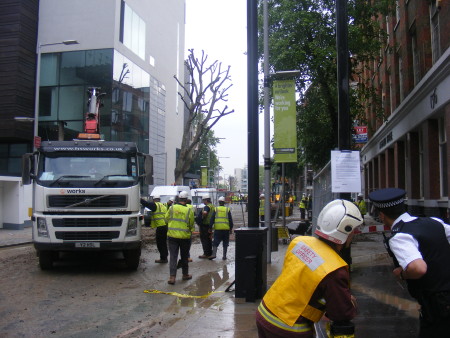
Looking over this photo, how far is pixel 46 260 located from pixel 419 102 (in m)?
13.0

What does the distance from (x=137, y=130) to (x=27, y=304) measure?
28.8 meters

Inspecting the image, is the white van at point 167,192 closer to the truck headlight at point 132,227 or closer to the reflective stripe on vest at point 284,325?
the truck headlight at point 132,227

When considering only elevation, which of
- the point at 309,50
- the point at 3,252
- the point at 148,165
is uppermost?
the point at 309,50

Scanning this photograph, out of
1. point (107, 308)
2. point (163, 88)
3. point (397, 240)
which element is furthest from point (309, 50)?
point (163, 88)

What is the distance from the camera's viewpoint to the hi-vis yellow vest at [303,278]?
256 centimetres

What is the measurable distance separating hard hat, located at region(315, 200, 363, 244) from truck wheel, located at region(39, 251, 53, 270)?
9.45 meters

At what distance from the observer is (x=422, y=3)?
48.1 feet

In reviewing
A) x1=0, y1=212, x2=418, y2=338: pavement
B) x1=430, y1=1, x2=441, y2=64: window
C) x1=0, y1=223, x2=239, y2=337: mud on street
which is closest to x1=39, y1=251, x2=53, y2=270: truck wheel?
x1=0, y1=223, x2=239, y2=337: mud on street

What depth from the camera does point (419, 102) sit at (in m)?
15.6

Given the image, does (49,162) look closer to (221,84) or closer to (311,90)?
(311,90)

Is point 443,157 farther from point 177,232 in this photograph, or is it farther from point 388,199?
point 388,199

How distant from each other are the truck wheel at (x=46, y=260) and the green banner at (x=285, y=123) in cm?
605

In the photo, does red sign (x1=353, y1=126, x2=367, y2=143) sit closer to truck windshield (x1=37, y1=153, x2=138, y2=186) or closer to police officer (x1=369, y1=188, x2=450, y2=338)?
truck windshield (x1=37, y1=153, x2=138, y2=186)

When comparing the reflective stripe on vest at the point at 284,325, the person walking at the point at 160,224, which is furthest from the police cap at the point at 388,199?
the person walking at the point at 160,224
